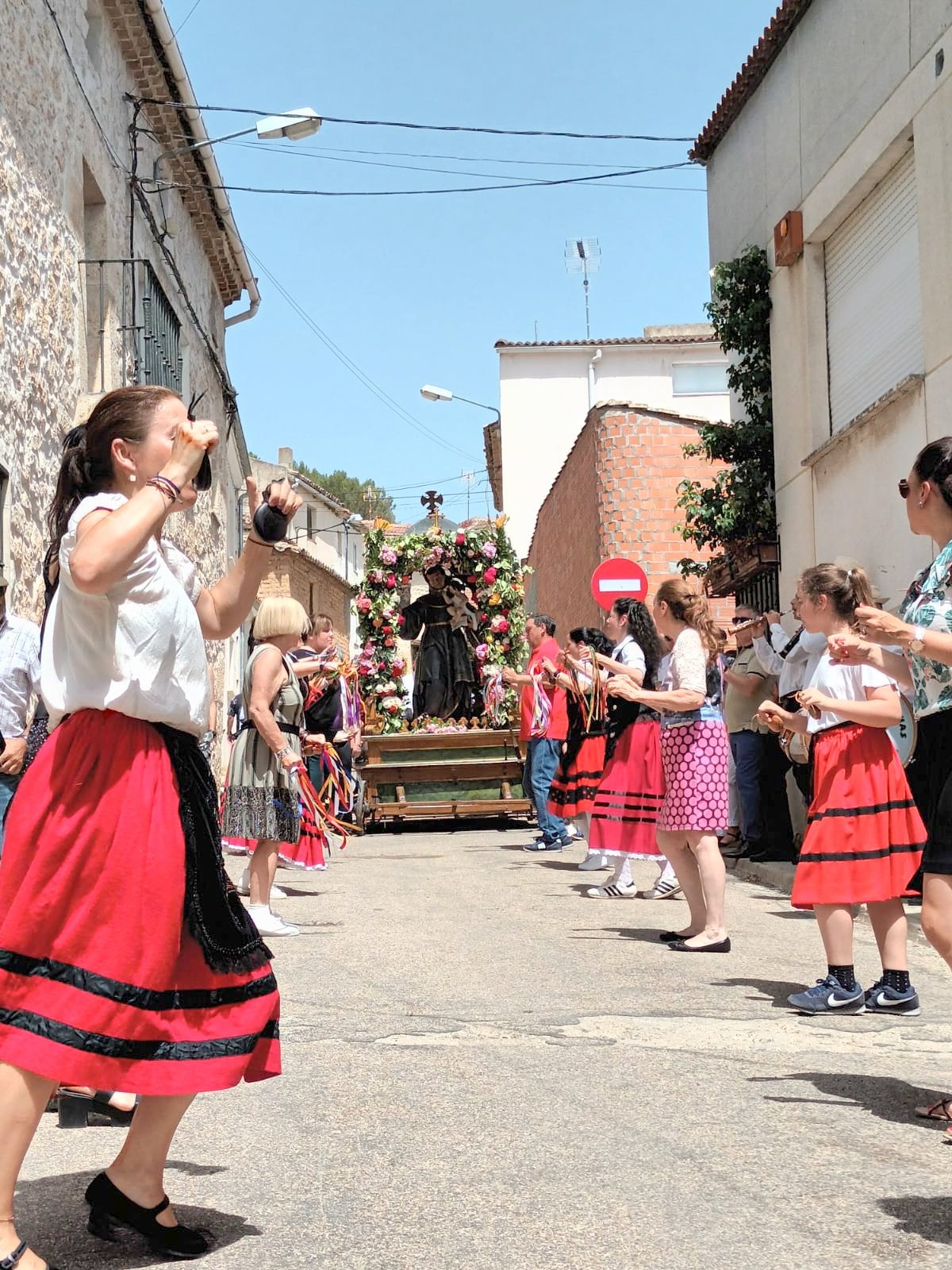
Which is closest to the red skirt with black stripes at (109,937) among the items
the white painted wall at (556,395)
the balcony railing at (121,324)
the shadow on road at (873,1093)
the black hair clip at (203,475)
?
the black hair clip at (203,475)

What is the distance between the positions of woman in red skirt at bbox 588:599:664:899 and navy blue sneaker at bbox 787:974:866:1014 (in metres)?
3.41

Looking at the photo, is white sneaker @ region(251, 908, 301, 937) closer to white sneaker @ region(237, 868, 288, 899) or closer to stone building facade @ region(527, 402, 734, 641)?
white sneaker @ region(237, 868, 288, 899)

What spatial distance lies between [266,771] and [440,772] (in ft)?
28.5

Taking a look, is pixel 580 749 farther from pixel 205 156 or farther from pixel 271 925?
pixel 205 156

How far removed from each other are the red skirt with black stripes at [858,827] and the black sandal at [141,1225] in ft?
11.1

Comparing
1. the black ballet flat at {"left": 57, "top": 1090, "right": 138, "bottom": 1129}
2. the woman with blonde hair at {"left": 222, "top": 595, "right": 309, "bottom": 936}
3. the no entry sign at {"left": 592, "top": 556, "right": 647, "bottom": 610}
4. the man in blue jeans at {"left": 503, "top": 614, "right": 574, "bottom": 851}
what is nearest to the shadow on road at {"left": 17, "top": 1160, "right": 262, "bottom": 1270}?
the black ballet flat at {"left": 57, "top": 1090, "right": 138, "bottom": 1129}

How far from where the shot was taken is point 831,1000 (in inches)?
240

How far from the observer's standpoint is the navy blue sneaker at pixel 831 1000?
20.0 ft

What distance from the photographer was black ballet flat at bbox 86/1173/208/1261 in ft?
10.5

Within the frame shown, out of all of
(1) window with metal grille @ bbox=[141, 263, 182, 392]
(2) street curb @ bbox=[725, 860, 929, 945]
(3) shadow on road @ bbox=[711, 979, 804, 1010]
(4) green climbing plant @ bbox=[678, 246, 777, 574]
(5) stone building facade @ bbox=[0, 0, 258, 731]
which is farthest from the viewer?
(1) window with metal grille @ bbox=[141, 263, 182, 392]

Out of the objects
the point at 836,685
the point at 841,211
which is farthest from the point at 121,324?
the point at 836,685

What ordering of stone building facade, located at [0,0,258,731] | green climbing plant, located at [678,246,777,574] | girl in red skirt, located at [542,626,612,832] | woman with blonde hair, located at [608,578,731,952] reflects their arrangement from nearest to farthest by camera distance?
woman with blonde hair, located at [608,578,731,952] < stone building facade, located at [0,0,258,731] < girl in red skirt, located at [542,626,612,832] < green climbing plant, located at [678,246,777,574]

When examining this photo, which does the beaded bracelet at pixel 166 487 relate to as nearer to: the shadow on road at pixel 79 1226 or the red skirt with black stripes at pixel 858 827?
the shadow on road at pixel 79 1226

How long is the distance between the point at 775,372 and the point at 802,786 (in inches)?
218
